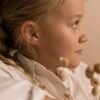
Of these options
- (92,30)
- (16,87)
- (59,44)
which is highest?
(92,30)

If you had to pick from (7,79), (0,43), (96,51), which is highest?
(96,51)

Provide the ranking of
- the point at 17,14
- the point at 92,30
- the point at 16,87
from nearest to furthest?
1. the point at 16,87
2. the point at 17,14
3. the point at 92,30

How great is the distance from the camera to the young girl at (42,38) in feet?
2.41

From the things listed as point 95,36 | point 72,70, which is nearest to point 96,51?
point 95,36

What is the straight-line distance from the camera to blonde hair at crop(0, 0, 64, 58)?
2.40 feet

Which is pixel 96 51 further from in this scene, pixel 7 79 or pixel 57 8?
pixel 7 79

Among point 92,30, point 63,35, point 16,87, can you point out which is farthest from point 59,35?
point 92,30

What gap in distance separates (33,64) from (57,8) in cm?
13

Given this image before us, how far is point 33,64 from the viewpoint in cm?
76

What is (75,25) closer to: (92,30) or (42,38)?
(42,38)

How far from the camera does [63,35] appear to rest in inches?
30.2

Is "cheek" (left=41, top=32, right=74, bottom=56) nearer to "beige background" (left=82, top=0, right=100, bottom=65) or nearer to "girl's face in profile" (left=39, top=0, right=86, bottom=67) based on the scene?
"girl's face in profile" (left=39, top=0, right=86, bottom=67)

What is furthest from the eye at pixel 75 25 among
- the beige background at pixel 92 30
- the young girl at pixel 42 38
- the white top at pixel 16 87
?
the beige background at pixel 92 30

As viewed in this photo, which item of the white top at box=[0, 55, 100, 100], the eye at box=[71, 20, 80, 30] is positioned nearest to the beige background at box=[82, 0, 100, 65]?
the eye at box=[71, 20, 80, 30]
